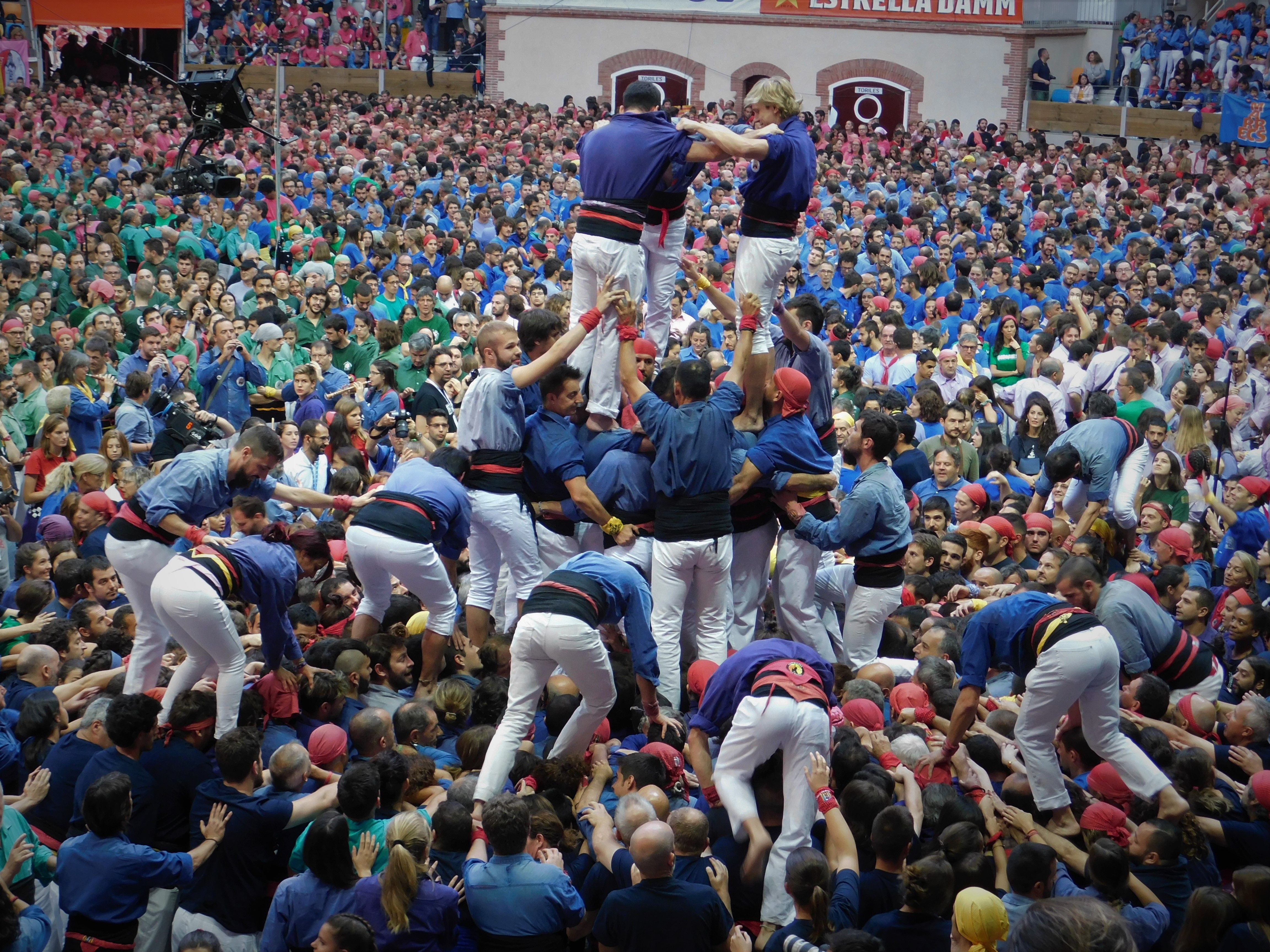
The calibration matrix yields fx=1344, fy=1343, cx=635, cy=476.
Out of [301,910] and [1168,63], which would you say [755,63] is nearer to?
[1168,63]

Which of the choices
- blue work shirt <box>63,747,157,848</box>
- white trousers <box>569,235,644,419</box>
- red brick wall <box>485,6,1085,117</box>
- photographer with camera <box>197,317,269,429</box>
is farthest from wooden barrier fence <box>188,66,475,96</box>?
blue work shirt <box>63,747,157,848</box>

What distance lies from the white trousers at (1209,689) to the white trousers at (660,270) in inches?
135

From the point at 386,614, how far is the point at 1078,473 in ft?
14.8

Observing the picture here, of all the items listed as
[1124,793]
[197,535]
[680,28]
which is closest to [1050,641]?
[1124,793]

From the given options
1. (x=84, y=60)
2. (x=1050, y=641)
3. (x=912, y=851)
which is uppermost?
(x=84, y=60)

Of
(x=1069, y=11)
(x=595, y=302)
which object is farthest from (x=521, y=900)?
(x=1069, y=11)

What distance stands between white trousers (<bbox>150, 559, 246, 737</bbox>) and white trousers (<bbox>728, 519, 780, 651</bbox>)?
2660mm

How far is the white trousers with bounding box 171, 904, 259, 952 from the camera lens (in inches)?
207

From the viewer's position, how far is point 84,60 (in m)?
28.4

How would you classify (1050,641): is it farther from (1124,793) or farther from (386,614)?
(386,614)

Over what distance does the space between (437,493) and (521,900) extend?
2455mm

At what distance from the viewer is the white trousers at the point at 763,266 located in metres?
7.45

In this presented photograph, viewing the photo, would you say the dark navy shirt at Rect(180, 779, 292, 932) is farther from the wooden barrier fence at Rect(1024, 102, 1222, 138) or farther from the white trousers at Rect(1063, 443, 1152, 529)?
the wooden barrier fence at Rect(1024, 102, 1222, 138)

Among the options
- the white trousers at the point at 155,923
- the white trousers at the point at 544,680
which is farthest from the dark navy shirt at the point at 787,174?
the white trousers at the point at 155,923
